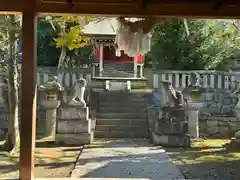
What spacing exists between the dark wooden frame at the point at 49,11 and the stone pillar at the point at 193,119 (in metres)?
5.60

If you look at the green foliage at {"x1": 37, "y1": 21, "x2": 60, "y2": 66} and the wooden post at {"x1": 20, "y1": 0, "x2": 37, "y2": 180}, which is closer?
the wooden post at {"x1": 20, "y1": 0, "x2": 37, "y2": 180}

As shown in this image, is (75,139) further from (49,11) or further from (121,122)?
(49,11)

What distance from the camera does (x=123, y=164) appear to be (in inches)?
291

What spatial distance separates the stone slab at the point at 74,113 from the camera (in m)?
9.54

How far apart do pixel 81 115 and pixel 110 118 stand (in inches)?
60.6

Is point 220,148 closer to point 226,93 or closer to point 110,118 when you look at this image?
point 226,93

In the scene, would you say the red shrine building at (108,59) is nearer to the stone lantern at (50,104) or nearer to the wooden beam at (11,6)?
the stone lantern at (50,104)

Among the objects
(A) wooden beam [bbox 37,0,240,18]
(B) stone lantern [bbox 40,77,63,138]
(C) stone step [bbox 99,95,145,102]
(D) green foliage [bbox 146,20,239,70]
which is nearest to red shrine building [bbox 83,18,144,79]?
(D) green foliage [bbox 146,20,239,70]

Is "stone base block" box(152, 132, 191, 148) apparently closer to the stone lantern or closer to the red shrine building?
Answer: the stone lantern

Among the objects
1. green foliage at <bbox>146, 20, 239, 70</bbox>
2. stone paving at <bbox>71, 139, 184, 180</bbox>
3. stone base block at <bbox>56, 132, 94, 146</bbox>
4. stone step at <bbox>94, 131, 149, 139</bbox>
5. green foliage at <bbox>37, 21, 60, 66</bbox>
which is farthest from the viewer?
green foliage at <bbox>37, 21, 60, 66</bbox>

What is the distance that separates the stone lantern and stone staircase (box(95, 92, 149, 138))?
A: 4.11 ft

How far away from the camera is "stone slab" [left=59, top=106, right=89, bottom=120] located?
31.3 ft

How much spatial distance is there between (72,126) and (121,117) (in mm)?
1934

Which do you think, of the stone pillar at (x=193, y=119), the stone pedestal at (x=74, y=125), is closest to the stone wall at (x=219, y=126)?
the stone pillar at (x=193, y=119)
